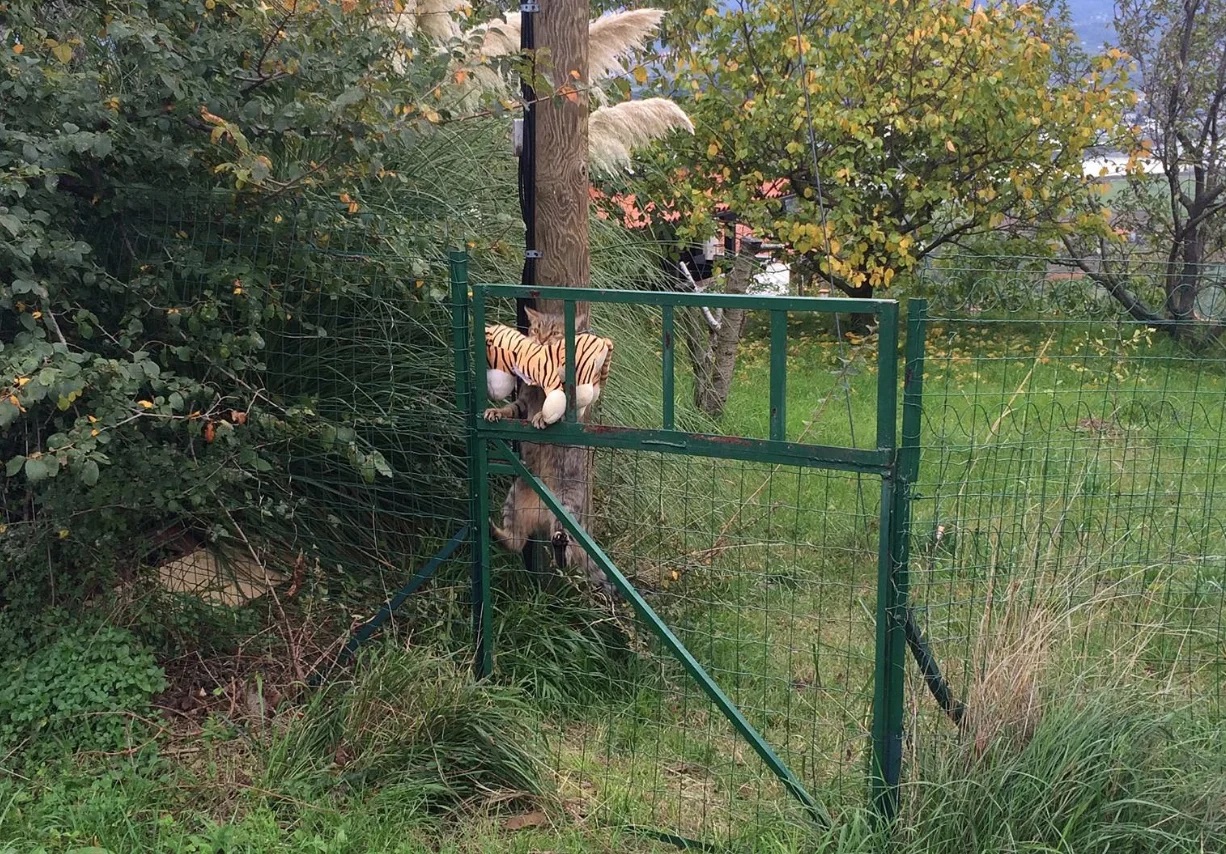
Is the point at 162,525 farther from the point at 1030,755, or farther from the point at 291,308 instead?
the point at 1030,755

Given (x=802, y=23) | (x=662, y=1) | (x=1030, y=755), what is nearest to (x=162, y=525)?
(x=1030, y=755)

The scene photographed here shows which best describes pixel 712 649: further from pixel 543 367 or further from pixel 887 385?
pixel 887 385

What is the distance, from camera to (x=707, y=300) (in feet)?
10.6

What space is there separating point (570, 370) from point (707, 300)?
0.60 metres

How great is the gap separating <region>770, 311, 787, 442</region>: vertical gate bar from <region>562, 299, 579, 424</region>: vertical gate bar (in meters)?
0.74

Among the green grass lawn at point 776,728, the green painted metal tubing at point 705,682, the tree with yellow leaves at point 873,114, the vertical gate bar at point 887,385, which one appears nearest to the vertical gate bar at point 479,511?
the green grass lawn at point 776,728

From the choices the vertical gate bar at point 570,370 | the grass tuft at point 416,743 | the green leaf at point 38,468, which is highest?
the vertical gate bar at point 570,370

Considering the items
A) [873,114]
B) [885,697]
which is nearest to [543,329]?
[885,697]

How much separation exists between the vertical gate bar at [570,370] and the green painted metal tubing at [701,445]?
60 mm

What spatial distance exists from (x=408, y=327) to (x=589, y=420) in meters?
0.88

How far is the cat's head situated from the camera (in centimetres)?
377

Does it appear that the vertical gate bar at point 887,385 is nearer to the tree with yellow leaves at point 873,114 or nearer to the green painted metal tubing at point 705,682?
the green painted metal tubing at point 705,682

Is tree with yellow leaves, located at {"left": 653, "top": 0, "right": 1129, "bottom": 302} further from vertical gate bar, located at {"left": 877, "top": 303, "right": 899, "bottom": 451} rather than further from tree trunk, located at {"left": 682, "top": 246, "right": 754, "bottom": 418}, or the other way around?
vertical gate bar, located at {"left": 877, "top": 303, "right": 899, "bottom": 451}

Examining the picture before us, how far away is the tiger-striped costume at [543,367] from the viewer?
361 cm
